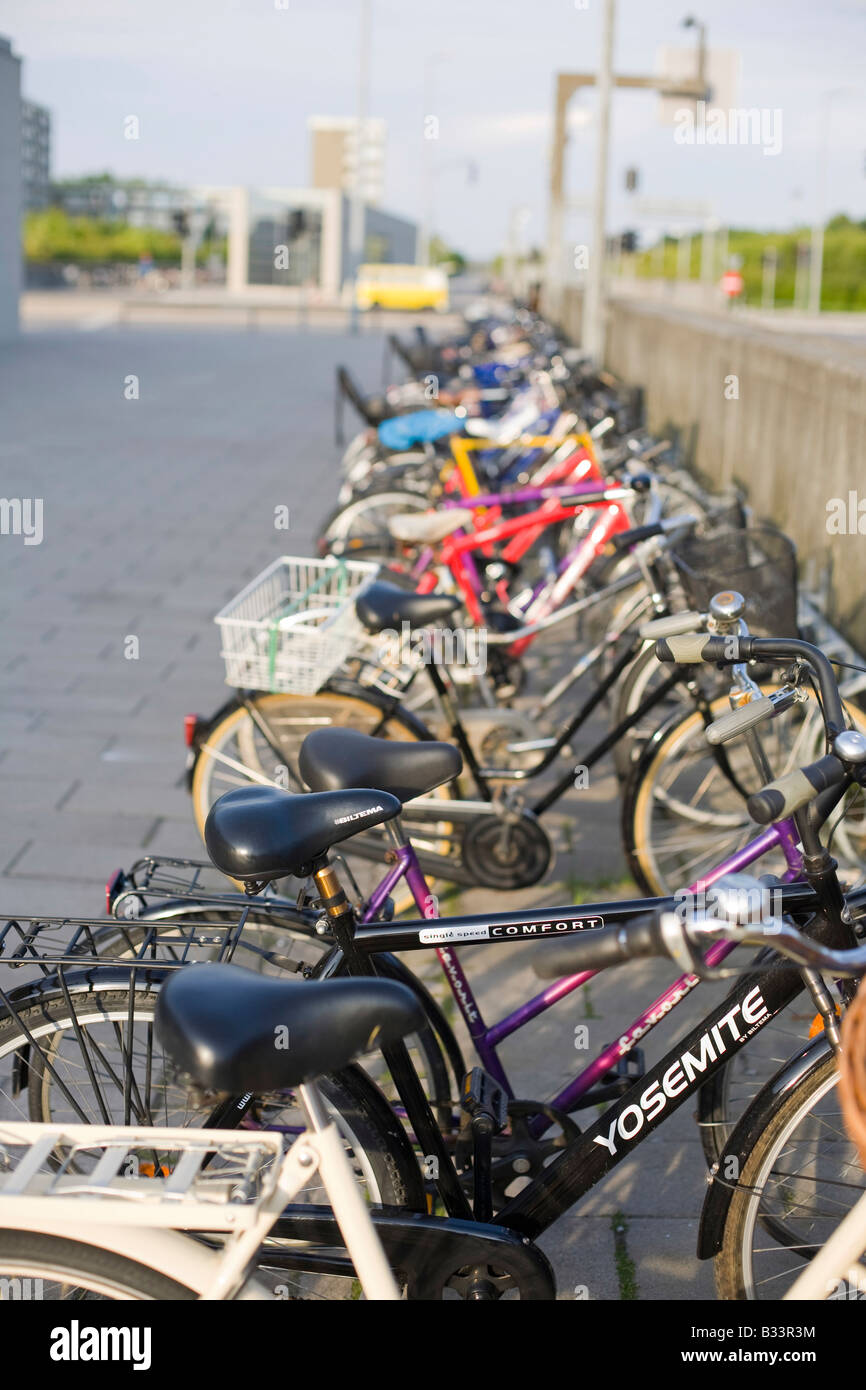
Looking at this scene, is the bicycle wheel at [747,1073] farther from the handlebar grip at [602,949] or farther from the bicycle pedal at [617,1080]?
the handlebar grip at [602,949]

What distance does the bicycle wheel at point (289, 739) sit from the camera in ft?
11.9

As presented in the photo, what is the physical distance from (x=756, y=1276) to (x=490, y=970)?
1.61 m

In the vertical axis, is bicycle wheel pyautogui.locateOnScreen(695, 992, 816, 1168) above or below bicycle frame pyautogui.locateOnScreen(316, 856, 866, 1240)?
below

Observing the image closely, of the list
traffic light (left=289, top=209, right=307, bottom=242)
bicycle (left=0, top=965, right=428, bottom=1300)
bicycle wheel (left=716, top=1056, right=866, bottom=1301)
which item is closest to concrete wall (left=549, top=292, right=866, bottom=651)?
bicycle wheel (left=716, top=1056, right=866, bottom=1301)

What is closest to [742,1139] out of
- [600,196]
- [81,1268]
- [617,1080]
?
[617,1080]

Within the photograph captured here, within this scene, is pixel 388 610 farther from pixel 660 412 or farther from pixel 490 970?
pixel 660 412

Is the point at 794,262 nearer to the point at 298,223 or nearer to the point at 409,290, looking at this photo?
the point at 409,290

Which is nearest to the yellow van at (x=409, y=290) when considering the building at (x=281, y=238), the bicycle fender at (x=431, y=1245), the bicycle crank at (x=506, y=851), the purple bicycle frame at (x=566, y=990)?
the building at (x=281, y=238)

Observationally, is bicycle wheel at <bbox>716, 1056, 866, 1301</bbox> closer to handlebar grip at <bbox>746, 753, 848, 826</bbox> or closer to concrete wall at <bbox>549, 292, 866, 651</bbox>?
handlebar grip at <bbox>746, 753, 848, 826</bbox>

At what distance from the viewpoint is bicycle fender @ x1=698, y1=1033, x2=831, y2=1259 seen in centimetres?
198

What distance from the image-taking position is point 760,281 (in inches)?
2403

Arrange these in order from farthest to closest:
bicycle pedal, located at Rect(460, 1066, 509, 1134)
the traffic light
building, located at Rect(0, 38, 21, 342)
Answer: the traffic light → building, located at Rect(0, 38, 21, 342) → bicycle pedal, located at Rect(460, 1066, 509, 1134)

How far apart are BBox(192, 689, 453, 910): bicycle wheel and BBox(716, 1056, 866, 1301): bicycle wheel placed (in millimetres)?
1591

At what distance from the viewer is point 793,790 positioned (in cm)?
180
